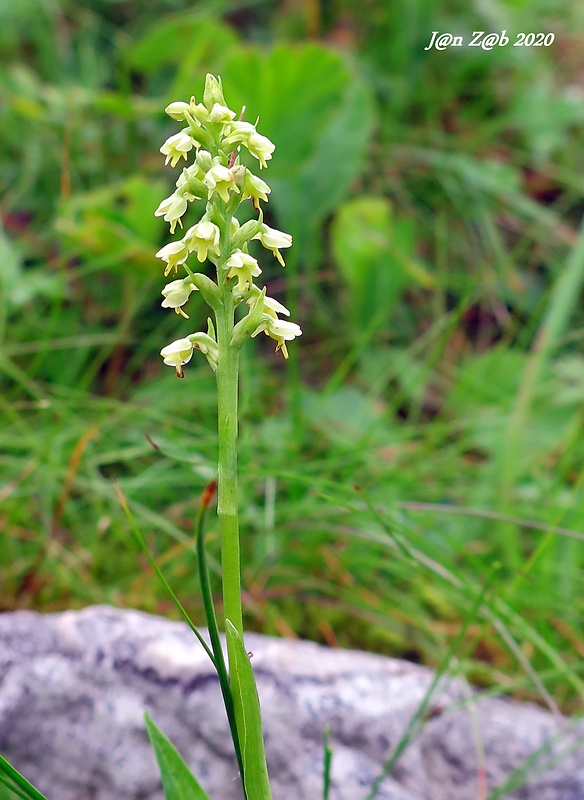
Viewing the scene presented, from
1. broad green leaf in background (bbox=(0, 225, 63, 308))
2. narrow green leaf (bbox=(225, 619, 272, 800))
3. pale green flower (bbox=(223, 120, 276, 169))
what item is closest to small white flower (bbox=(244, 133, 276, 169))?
pale green flower (bbox=(223, 120, 276, 169))

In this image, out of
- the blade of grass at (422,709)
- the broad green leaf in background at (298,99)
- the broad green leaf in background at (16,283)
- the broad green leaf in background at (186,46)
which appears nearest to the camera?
the blade of grass at (422,709)

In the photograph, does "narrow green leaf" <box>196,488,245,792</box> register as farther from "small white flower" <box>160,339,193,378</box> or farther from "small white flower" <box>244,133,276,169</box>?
"small white flower" <box>244,133,276,169</box>

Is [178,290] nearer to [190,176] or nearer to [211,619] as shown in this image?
[190,176]

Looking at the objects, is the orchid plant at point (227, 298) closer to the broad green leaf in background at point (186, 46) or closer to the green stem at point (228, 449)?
the green stem at point (228, 449)

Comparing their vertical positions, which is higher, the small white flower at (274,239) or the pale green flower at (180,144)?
the pale green flower at (180,144)

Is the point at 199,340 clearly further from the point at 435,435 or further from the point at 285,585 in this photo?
the point at 435,435

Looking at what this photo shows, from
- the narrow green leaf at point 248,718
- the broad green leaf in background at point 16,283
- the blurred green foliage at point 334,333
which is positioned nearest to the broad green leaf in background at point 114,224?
the blurred green foliage at point 334,333
